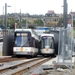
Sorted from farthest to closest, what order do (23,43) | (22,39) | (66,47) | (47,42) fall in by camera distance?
1. (47,42)
2. (22,39)
3. (23,43)
4. (66,47)

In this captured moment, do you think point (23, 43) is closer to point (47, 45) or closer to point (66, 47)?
point (47, 45)

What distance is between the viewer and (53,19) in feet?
521

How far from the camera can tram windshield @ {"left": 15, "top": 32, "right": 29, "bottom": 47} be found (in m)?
37.7

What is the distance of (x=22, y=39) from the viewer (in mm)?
37906

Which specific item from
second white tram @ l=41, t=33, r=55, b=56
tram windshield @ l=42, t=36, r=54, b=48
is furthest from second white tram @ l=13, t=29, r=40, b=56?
tram windshield @ l=42, t=36, r=54, b=48

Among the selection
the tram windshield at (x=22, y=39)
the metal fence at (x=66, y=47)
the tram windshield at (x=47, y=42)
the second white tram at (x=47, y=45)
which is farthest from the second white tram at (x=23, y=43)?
the metal fence at (x=66, y=47)

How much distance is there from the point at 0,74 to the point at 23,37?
20672 millimetres

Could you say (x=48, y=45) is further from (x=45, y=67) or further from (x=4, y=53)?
(x=45, y=67)

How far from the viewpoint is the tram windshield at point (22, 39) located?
3769cm

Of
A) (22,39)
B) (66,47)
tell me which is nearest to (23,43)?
(22,39)

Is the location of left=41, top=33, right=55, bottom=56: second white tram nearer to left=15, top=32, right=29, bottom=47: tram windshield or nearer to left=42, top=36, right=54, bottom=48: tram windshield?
left=42, top=36, right=54, bottom=48: tram windshield

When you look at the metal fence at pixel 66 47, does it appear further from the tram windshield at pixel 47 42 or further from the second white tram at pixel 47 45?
the tram windshield at pixel 47 42

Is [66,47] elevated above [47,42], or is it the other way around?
[66,47]

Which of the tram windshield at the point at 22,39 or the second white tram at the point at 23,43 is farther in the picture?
the tram windshield at the point at 22,39
